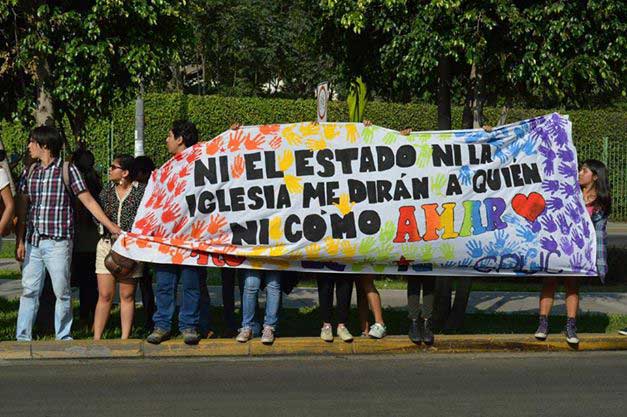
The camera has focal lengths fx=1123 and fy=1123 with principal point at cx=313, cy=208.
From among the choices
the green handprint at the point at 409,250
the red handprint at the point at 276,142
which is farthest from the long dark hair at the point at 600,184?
the red handprint at the point at 276,142

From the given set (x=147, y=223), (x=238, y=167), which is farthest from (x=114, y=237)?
(x=238, y=167)

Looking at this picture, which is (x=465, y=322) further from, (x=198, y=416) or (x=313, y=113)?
(x=313, y=113)

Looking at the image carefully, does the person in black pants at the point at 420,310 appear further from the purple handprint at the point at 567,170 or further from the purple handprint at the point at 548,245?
the purple handprint at the point at 567,170

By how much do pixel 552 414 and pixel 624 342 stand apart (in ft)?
11.1

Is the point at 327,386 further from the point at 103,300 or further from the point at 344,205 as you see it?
the point at 103,300

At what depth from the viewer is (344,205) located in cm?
1013

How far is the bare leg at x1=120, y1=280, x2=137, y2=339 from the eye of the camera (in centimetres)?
1004

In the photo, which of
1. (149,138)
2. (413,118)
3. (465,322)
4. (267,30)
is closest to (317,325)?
(465,322)

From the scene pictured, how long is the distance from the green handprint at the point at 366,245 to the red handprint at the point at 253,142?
1.27 m

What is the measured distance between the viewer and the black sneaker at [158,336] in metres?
9.75

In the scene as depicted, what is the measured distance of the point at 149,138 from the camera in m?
28.8

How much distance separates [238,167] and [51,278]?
190cm

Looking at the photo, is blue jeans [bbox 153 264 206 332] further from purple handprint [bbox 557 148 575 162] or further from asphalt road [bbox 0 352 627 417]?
purple handprint [bbox 557 148 575 162]

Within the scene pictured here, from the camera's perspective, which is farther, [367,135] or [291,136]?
[367,135]
